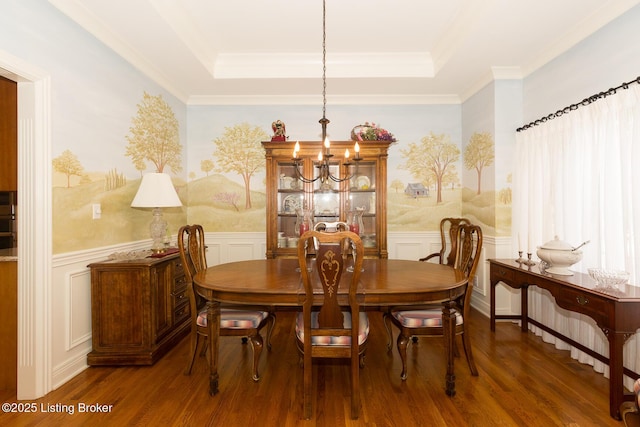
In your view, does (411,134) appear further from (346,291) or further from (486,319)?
(346,291)

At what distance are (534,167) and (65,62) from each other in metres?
4.09

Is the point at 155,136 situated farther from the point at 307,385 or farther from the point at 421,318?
the point at 421,318

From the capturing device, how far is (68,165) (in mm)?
2270

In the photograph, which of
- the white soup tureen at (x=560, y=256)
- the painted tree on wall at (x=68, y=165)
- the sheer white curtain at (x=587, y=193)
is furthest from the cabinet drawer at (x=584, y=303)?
the painted tree on wall at (x=68, y=165)

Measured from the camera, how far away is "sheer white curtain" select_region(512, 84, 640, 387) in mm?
2098

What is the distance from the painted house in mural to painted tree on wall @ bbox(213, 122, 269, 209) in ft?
6.43

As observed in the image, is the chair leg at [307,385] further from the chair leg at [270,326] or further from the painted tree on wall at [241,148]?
the painted tree on wall at [241,148]

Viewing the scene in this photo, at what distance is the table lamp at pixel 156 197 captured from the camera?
2.67 m

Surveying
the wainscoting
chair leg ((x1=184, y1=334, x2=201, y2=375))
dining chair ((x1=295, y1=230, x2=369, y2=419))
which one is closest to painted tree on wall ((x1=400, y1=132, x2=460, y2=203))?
dining chair ((x1=295, y1=230, x2=369, y2=419))

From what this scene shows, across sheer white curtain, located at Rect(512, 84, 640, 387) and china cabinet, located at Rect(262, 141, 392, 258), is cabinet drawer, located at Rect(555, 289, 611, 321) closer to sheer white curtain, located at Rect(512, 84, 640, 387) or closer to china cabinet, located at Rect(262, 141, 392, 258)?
sheer white curtain, located at Rect(512, 84, 640, 387)

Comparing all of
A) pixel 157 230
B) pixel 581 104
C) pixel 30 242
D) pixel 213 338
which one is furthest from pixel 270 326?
pixel 581 104

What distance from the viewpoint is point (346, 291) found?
6.06 ft

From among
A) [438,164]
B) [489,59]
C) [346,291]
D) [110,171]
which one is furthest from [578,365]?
[110,171]

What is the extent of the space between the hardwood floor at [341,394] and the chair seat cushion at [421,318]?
0.44 meters
